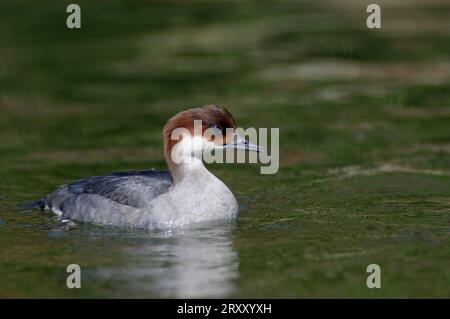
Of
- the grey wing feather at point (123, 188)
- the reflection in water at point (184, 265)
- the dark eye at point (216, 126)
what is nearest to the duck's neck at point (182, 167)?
the grey wing feather at point (123, 188)

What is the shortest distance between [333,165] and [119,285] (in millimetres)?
6002

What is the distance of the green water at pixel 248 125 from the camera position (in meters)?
11.5

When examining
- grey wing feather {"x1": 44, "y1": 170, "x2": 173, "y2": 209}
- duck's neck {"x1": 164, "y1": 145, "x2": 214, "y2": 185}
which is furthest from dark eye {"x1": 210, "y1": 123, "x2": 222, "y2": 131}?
grey wing feather {"x1": 44, "y1": 170, "x2": 173, "y2": 209}

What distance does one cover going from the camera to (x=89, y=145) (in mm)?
17547

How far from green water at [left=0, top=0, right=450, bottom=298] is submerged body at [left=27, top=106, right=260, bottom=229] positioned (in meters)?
0.23

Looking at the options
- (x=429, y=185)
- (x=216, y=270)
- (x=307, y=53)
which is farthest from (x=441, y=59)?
(x=216, y=270)

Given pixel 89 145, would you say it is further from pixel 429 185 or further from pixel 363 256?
pixel 363 256

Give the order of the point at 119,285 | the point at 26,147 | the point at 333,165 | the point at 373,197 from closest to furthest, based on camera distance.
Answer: the point at 119,285 → the point at 373,197 → the point at 333,165 → the point at 26,147

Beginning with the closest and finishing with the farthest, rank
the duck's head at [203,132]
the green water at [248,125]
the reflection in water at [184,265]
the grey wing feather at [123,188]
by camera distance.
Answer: the reflection in water at [184,265]
the green water at [248,125]
the duck's head at [203,132]
the grey wing feather at [123,188]

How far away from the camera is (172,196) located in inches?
523

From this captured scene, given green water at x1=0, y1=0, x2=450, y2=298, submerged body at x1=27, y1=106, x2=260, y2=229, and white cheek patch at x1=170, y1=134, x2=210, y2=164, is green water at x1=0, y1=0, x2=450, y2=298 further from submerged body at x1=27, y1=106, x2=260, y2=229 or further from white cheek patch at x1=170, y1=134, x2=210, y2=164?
white cheek patch at x1=170, y1=134, x2=210, y2=164

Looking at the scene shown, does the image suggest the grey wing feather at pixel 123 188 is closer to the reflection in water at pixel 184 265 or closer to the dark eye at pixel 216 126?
the reflection in water at pixel 184 265

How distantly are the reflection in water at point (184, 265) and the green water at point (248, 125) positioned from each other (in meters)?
0.03

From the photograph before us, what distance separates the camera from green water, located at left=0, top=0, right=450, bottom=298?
37.8 feet
